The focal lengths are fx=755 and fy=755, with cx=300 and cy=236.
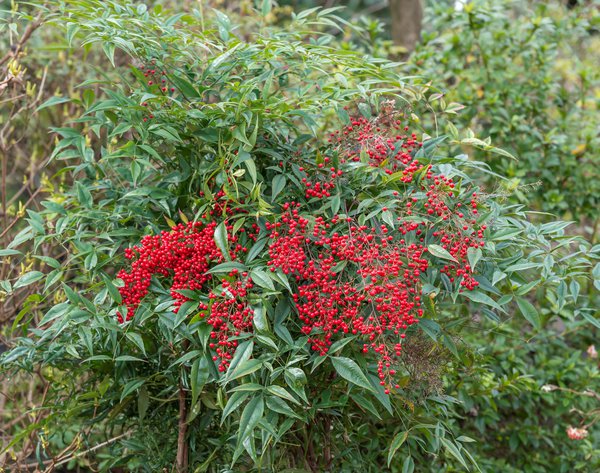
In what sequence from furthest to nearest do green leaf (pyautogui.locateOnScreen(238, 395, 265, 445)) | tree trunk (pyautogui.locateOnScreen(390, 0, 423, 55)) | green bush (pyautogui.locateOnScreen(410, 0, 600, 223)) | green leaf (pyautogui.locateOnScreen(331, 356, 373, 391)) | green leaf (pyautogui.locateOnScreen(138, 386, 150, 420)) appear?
tree trunk (pyautogui.locateOnScreen(390, 0, 423, 55))
green bush (pyautogui.locateOnScreen(410, 0, 600, 223))
green leaf (pyautogui.locateOnScreen(138, 386, 150, 420))
green leaf (pyautogui.locateOnScreen(331, 356, 373, 391))
green leaf (pyautogui.locateOnScreen(238, 395, 265, 445))

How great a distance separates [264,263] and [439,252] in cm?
52

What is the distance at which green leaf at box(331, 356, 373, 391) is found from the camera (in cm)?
211

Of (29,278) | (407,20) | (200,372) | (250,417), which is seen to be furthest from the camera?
(407,20)

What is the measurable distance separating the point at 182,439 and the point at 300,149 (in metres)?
1.06

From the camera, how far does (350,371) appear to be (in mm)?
2129

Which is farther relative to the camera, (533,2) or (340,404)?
(533,2)

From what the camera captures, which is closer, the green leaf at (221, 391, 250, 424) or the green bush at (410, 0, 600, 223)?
the green leaf at (221, 391, 250, 424)

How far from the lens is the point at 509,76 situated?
4215 millimetres

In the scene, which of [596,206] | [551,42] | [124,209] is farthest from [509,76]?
[124,209]

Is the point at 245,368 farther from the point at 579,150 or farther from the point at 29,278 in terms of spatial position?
the point at 579,150

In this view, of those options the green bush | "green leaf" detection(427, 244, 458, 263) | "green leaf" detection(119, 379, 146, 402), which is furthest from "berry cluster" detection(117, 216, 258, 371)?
the green bush

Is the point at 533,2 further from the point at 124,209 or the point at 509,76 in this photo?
the point at 124,209

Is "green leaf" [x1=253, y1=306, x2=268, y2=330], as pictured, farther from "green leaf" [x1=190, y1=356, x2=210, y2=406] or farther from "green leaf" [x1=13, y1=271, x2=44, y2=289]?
"green leaf" [x1=13, y1=271, x2=44, y2=289]

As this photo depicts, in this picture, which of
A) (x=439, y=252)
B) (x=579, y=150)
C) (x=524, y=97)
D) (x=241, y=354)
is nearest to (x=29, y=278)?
(x=241, y=354)
